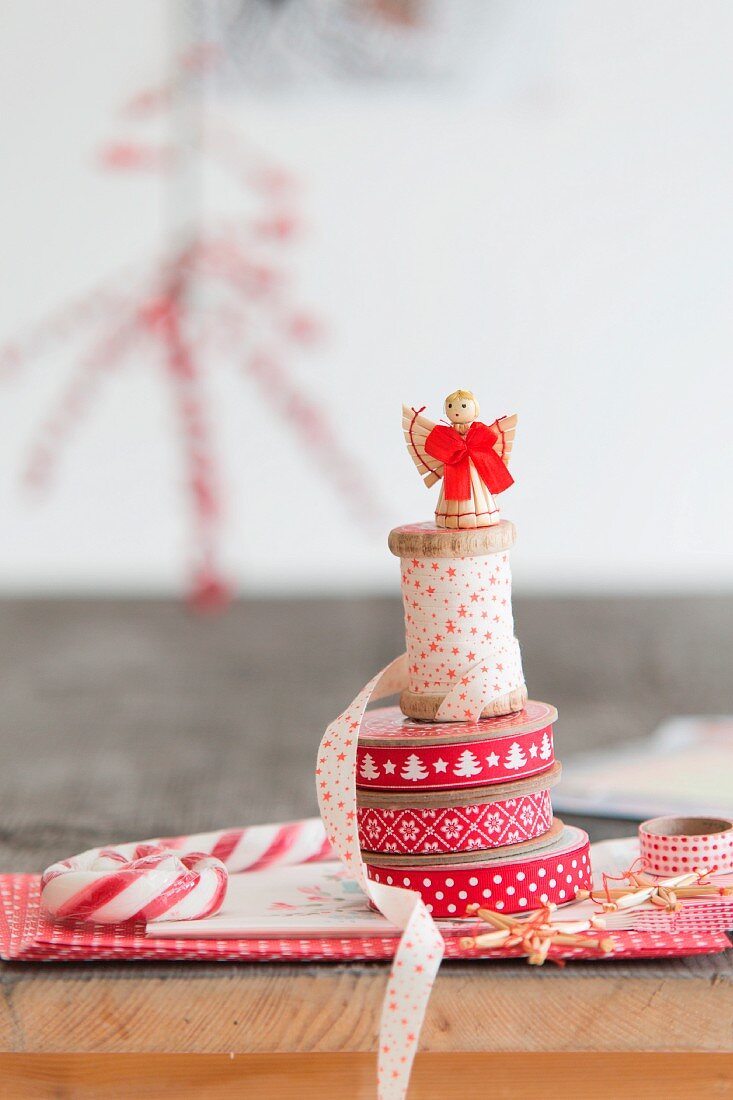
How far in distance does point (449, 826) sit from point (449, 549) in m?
0.14

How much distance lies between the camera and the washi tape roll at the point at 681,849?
69cm

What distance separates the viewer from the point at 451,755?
2.09 feet

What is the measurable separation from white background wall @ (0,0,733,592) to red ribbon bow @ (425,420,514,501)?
201cm

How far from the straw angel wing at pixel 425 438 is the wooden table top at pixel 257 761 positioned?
0.85 ft

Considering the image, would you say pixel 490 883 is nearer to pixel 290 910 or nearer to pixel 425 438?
pixel 290 910

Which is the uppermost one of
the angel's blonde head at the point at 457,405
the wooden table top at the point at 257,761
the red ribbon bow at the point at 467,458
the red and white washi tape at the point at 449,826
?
the angel's blonde head at the point at 457,405

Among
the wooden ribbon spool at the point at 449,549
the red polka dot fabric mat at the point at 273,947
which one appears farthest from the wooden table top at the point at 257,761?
the wooden ribbon spool at the point at 449,549

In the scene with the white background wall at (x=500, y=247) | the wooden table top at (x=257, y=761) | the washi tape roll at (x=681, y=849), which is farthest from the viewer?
the white background wall at (x=500, y=247)

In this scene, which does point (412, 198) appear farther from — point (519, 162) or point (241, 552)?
point (241, 552)

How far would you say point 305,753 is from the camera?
141 centimetres

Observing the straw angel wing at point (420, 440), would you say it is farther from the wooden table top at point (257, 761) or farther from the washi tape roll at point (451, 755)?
the wooden table top at point (257, 761)

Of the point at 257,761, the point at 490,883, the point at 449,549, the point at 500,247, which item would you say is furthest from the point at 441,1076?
the point at 500,247

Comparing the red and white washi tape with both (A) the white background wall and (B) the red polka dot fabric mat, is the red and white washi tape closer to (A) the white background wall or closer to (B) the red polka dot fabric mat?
(B) the red polka dot fabric mat

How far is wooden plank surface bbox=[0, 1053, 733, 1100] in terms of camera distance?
0.59 meters
